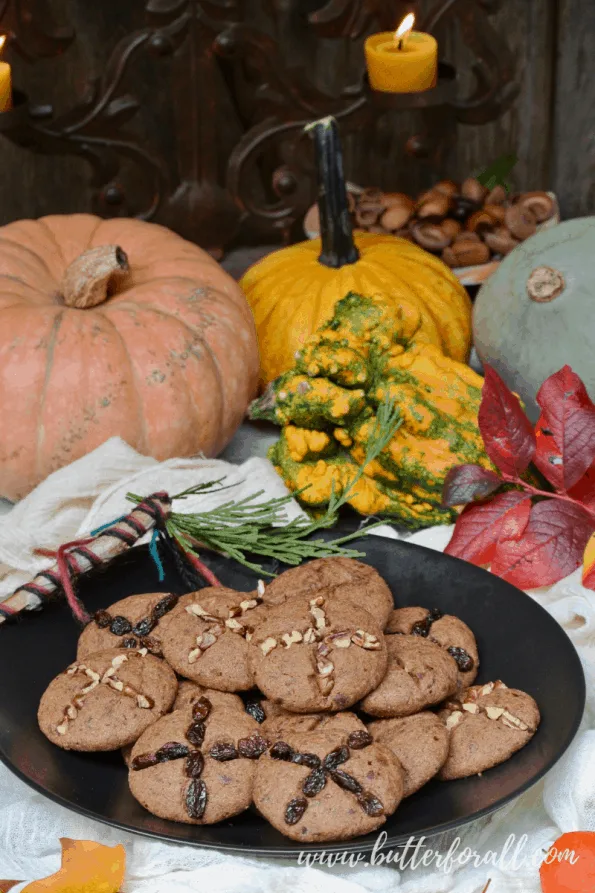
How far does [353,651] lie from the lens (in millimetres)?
1075

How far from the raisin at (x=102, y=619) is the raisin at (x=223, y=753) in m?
0.26

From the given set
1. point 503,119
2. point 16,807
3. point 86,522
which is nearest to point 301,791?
point 16,807

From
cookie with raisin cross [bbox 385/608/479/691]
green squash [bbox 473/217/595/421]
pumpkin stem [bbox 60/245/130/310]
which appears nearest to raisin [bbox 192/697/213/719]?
cookie with raisin cross [bbox 385/608/479/691]

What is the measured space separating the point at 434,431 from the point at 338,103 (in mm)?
1138

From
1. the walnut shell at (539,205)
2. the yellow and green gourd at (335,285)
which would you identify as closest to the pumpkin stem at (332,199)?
the yellow and green gourd at (335,285)

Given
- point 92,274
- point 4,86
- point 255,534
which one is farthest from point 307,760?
point 4,86

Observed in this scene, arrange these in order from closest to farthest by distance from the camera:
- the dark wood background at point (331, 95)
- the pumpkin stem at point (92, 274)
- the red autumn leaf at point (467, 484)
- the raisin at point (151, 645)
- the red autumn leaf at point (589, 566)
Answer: the raisin at point (151, 645) → the red autumn leaf at point (589, 566) → the red autumn leaf at point (467, 484) → the pumpkin stem at point (92, 274) → the dark wood background at point (331, 95)

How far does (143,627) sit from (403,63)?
1540mm

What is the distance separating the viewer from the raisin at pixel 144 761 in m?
1.02

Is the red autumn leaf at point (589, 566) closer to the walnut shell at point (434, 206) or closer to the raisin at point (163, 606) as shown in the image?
the raisin at point (163, 606)

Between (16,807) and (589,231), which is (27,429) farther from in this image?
(589,231)

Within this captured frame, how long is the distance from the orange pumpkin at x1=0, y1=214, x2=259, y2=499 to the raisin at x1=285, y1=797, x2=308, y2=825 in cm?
90

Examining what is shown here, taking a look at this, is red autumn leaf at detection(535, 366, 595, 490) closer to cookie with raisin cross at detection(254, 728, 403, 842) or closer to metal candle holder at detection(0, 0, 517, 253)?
cookie with raisin cross at detection(254, 728, 403, 842)

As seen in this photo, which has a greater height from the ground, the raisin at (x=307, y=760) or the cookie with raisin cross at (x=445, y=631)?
the raisin at (x=307, y=760)
